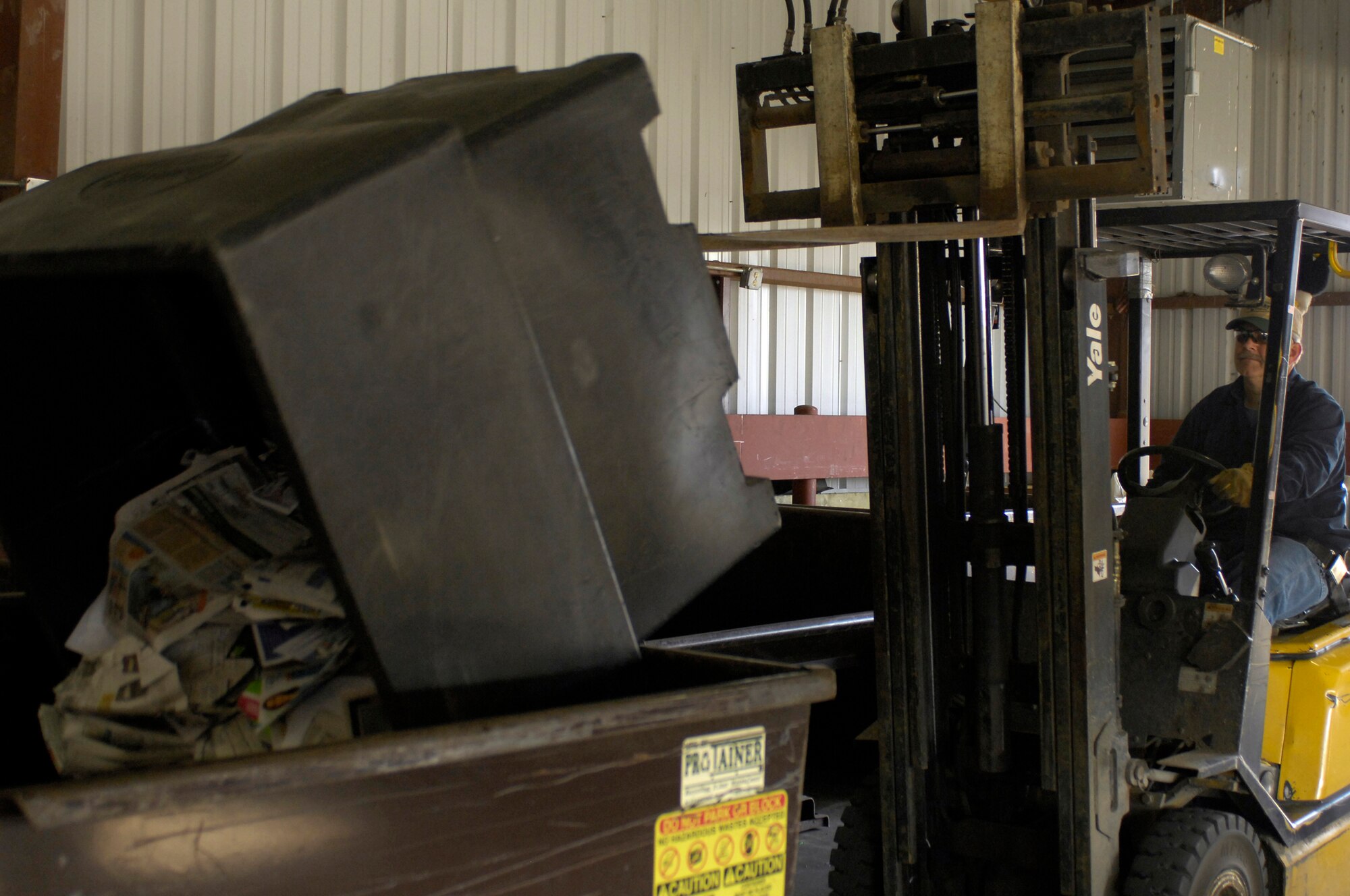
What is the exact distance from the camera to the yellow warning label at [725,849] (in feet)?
4.68

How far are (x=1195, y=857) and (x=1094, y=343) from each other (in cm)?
107

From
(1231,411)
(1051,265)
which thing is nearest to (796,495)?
(1231,411)

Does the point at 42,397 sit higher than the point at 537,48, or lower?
lower

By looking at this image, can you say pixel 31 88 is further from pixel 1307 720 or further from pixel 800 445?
pixel 1307 720

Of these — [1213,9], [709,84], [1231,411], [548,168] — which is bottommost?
[1231,411]

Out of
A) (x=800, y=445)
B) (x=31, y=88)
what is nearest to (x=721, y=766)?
(x=31, y=88)

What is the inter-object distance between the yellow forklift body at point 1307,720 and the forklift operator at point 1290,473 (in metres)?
0.16

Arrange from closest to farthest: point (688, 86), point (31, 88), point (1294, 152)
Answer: point (31, 88) < point (688, 86) < point (1294, 152)

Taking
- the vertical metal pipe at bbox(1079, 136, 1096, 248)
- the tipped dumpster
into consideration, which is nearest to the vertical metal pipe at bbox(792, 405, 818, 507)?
the vertical metal pipe at bbox(1079, 136, 1096, 248)

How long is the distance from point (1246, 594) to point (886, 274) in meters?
1.10

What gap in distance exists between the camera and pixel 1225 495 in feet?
9.41

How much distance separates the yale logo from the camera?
2.28m

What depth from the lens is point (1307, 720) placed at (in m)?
2.96

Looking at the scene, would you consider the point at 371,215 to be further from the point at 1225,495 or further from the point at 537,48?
the point at 537,48
